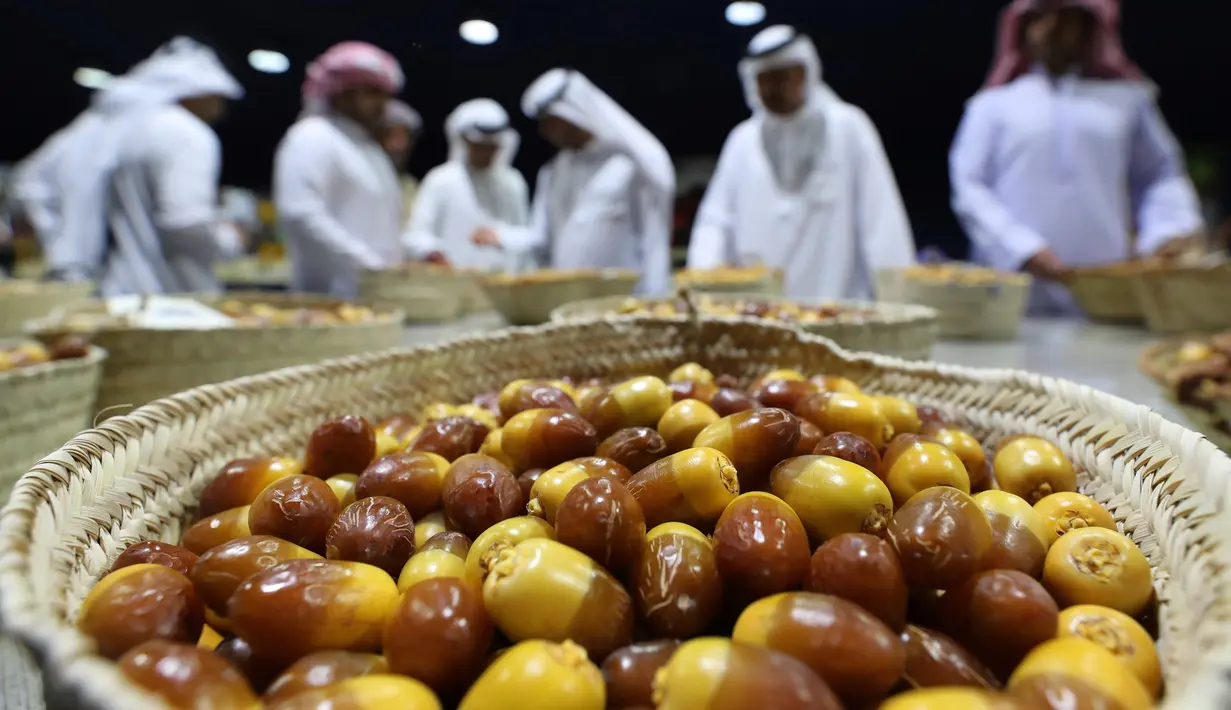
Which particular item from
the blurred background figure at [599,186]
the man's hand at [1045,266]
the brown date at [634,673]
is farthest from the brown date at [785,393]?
the blurred background figure at [599,186]

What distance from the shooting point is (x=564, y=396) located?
1.01m

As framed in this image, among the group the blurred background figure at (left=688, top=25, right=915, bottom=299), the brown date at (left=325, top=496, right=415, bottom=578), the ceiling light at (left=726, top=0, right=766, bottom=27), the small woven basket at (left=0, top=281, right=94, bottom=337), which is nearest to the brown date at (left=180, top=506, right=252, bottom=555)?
the brown date at (left=325, top=496, right=415, bottom=578)

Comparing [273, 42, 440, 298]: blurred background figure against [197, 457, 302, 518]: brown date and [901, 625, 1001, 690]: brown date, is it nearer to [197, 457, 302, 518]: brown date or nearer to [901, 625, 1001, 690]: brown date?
[197, 457, 302, 518]: brown date

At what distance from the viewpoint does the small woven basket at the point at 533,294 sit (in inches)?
108

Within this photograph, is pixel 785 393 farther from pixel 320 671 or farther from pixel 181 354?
pixel 181 354

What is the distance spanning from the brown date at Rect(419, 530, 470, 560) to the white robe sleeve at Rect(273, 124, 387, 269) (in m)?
3.33

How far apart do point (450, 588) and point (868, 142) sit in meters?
3.81

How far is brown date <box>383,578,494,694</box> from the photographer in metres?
0.55

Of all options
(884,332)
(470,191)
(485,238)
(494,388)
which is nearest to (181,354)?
(494,388)

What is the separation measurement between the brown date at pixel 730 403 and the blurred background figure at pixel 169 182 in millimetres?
3769

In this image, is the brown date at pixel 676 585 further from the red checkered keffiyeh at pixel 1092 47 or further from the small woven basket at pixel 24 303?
the red checkered keffiyeh at pixel 1092 47

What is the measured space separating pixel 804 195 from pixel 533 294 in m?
1.95

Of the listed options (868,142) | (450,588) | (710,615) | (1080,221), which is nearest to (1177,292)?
(1080,221)

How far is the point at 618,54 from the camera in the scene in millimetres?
4137
